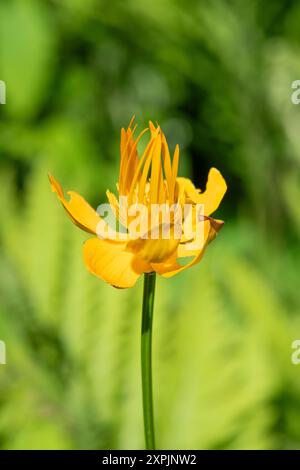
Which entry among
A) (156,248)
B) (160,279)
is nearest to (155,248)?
(156,248)

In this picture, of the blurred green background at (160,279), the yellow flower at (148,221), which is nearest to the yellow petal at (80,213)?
the yellow flower at (148,221)

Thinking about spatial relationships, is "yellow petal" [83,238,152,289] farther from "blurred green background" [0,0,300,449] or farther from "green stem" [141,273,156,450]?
"blurred green background" [0,0,300,449]

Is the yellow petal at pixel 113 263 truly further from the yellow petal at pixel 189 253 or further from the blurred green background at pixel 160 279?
the blurred green background at pixel 160 279

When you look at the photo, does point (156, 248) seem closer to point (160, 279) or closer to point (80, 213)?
point (80, 213)

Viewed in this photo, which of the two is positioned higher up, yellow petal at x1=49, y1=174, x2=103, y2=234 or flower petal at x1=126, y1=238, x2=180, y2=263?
yellow petal at x1=49, y1=174, x2=103, y2=234

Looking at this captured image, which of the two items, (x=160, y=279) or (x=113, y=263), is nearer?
(x=113, y=263)

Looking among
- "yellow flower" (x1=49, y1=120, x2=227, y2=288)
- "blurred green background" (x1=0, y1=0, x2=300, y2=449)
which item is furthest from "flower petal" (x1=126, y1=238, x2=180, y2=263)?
"blurred green background" (x1=0, y1=0, x2=300, y2=449)
